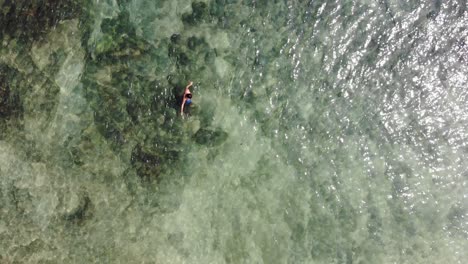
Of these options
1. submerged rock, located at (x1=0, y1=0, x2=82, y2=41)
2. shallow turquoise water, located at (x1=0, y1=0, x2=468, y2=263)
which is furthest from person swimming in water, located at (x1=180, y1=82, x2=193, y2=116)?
submerged rock, located at (x1=0, y1=0, x2=82, y2=41)

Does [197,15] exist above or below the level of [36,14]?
above

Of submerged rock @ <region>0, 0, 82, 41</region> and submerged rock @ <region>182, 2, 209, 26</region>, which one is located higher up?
submerged rock @ <region>182, 2, 209, 26</region>

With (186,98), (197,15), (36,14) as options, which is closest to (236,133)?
(186,98)

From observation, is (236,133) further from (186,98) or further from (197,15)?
(197,15)

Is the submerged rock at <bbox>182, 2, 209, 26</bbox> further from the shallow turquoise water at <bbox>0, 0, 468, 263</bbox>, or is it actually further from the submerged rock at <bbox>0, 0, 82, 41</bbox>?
the submerged rock at <bbox>0, 0, 82, 41</bbox>

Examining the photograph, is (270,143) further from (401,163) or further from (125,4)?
(125,4)

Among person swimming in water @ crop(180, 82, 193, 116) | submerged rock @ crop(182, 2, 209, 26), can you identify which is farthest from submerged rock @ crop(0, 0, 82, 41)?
person swimming in water @ crop(180, 82, 193, 116)

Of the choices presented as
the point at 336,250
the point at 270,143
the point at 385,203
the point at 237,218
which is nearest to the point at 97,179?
the point at 237,218

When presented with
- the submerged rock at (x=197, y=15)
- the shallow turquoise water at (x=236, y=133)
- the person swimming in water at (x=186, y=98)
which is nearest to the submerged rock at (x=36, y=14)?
the shallow turquoise water at (x=236, y=133)
